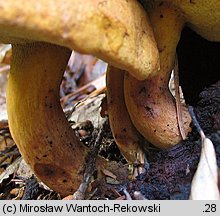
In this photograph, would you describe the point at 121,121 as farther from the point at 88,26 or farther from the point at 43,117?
the point at 88,26

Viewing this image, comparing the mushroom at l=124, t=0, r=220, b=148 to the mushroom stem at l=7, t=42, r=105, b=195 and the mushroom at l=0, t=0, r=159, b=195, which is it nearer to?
the mushroom at l=0, t=0, r=159, b=195

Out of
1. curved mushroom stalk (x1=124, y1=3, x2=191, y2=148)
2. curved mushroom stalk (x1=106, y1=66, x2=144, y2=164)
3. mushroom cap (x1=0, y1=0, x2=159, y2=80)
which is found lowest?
curved mushroom stalk (x1=106, y1=66, x2=144, y2=164)

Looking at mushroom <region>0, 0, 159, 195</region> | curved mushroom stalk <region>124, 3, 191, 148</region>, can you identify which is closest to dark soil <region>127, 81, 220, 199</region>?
curved mushroom stalk <region>124, 3, 191, 148</region>

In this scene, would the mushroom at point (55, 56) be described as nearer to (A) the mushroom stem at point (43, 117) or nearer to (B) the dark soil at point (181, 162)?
(A) the mushroom stem at point (43, 117)

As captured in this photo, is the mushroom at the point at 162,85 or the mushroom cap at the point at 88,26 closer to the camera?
the mushroom cap at the point at 88,26

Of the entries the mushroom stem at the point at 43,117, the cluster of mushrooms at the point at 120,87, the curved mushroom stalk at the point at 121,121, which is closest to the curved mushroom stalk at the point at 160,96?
the cluster of mushrooms at the point at 120,87

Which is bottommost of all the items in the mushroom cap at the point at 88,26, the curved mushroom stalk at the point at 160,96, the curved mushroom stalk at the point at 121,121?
the curved mushroom stalk at the point at 121,121

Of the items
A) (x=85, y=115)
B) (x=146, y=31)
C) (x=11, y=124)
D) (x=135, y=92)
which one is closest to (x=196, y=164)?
(x=135, y=92)
